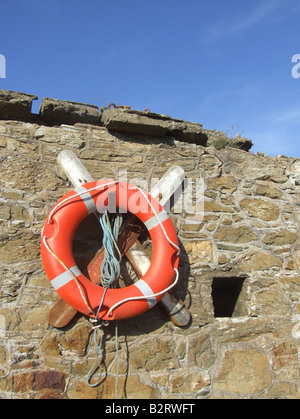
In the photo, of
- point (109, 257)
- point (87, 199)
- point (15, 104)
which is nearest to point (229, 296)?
point (109, 257)

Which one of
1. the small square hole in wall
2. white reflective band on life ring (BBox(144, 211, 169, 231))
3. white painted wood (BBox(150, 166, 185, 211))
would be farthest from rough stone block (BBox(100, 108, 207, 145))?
the small square hole in wall

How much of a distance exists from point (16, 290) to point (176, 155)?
1.59 metres

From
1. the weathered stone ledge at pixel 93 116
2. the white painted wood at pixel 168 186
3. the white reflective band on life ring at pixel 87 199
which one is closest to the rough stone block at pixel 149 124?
the weathered stone ledge at pixel 93 116

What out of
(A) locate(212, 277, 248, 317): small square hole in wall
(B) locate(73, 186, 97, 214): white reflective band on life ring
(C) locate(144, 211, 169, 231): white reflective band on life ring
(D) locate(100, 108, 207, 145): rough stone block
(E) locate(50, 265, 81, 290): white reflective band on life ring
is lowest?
(A) locate(212, 277, 248, 317): small square hole in wall

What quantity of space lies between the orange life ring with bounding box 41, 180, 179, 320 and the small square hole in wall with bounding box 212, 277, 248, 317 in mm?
640

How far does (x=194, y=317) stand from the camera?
248 cm

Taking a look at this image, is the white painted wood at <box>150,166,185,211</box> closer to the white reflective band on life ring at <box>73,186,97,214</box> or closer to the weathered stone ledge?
the weathered stone ledge

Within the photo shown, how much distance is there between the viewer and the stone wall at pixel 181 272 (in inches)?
85.5

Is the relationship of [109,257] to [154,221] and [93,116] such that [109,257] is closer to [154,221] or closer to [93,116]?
[154,221]

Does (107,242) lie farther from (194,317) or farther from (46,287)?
(194,317)

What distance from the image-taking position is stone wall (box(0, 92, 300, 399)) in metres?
2.17

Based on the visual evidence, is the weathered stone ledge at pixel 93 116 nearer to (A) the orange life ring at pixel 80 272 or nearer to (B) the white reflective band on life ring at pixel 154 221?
(A) the orange life ring at pixel 80 272
